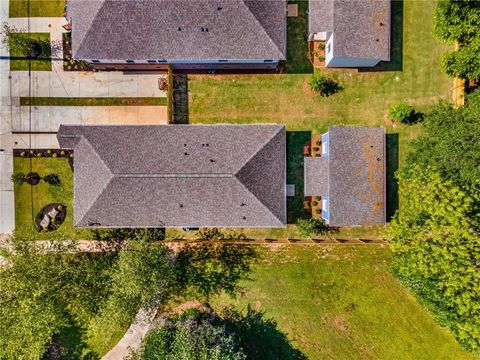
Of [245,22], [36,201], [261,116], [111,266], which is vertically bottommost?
[111,266]

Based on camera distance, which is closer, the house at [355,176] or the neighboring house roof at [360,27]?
the neighboring house roof at [360,27]

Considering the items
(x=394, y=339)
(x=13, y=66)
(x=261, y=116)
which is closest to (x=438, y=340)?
(x=394, y=339)

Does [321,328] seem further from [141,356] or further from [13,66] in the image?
[13,66]

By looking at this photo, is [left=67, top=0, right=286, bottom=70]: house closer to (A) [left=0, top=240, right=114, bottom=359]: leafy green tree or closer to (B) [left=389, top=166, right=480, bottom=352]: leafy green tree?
(B) [left=389, top=166, right=480, bottom=352]: leafy green tree

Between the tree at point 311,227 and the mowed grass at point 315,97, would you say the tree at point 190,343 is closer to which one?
the tree at point 311,227

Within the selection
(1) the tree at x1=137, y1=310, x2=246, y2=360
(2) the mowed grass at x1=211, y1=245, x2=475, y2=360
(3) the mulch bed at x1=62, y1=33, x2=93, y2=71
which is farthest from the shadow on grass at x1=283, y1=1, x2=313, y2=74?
(1) the tree at x1=137, y1=310, x2=246, y2=360

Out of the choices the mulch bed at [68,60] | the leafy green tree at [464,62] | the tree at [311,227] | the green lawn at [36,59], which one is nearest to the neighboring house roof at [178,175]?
the tree at [311,227]
